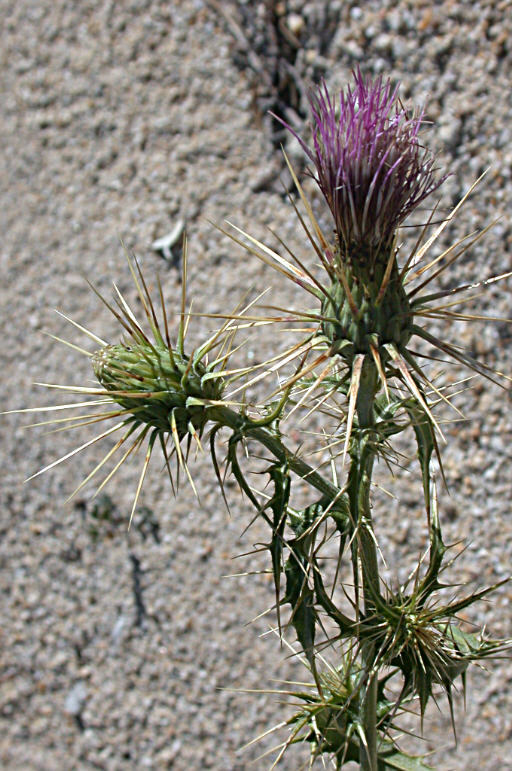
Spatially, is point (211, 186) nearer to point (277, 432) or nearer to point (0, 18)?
point (0, 18)

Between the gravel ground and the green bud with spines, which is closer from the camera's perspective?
the green bud with spines

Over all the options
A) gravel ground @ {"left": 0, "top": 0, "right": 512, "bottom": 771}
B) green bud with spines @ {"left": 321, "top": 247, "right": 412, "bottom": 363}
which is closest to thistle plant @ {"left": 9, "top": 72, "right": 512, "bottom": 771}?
green bud with spines @ {"left": 321, "top": 247, "right": 412, "bottom": 363}

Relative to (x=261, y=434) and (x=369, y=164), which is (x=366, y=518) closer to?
(x=261, y=434)

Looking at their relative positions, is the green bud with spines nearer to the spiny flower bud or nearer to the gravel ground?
the spiny flower bud

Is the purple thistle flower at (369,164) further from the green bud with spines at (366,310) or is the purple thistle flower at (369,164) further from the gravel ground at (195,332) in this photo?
the gravel ground at (195,332)

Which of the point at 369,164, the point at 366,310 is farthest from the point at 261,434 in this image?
the point at 369,164

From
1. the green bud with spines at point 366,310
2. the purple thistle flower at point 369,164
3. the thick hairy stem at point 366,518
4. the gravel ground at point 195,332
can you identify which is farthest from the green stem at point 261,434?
the gravel ground at point 195,332

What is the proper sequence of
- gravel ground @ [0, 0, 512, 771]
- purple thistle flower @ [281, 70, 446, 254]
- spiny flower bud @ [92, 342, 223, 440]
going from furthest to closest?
gravel ground @ [0, 0, 512, 771], spiny flower bud @ [92, 342, 223, 440], purple thistle flower @ [281, 70, 446, 254]
